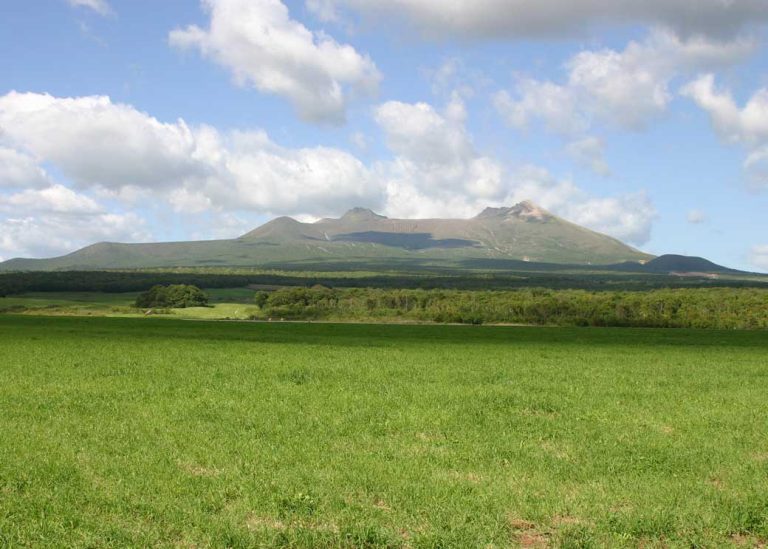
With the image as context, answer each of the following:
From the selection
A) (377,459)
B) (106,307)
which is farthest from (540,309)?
(377,459)

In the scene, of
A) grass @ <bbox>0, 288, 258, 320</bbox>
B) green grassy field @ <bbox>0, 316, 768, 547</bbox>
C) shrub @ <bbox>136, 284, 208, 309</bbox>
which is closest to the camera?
green grassy field @ <bbox>0, 316, 768, 547</bbox>

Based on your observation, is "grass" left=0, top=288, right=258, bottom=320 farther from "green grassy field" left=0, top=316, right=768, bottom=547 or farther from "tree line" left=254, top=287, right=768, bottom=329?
"green grassy field" left=0, top=316, right=768, bottom=547

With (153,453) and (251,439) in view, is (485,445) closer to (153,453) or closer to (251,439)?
(251,439)

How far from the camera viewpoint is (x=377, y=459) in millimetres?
15336

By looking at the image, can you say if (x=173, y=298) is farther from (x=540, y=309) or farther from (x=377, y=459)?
(x=377, y=459)

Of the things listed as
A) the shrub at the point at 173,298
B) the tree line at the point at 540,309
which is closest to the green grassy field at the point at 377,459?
the tree line at the point at 540,309

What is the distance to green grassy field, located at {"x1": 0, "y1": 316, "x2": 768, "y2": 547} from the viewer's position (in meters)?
11.2

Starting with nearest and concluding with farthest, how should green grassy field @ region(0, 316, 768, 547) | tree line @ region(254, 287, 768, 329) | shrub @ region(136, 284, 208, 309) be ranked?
green grassy field @ region(0, 316, 768, 547) → tree line @ region(254, 287, 768, 329) → shrub @ region(136, 284, 208, 309)

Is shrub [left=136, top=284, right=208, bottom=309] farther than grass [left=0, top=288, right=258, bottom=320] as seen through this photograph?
Yes

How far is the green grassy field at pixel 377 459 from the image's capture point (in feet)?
36.6

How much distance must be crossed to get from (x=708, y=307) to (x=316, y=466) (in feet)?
378

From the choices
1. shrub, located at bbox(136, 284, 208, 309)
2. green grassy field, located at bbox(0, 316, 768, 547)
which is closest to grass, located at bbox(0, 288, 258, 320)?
shrub, located at bbox(136, 284, 208, 309)

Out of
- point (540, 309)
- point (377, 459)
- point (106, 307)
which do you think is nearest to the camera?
point (377, 459)

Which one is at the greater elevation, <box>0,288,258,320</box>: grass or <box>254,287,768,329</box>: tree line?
<box>254,287,768,329</box>: tree line
